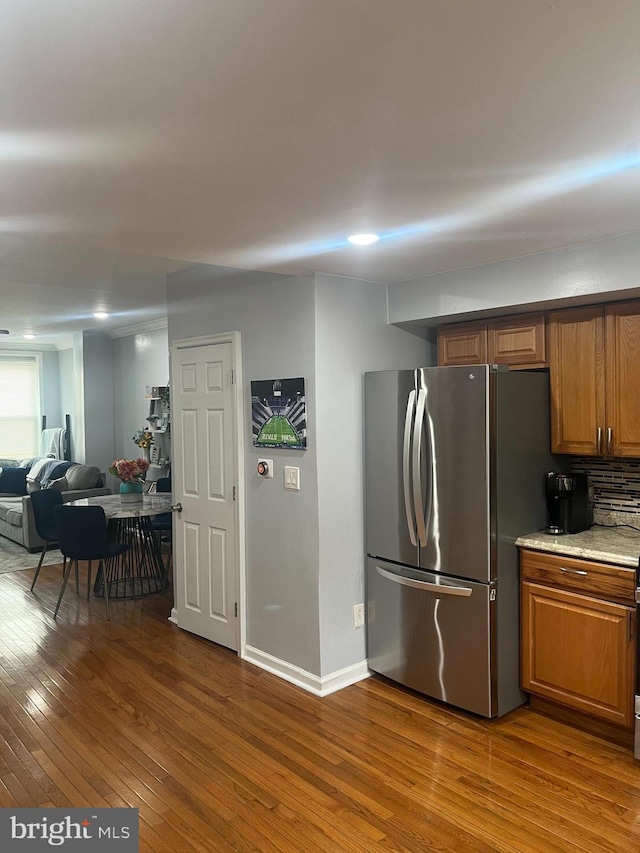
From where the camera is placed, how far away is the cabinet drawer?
2.90 metres

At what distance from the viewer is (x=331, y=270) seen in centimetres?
346

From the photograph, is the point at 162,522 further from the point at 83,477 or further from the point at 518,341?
the point at 518,341

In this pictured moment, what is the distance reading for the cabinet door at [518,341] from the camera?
11.4ft

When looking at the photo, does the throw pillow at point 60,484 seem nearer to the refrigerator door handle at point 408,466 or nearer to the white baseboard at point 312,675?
the white baseboard at point 312,675

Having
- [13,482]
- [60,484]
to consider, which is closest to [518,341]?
[60,484]

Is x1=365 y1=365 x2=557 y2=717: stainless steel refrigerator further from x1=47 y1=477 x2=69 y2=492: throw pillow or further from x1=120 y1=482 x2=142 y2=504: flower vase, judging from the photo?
x1=47 y1=477 x2=69 y2=492: throw pillow

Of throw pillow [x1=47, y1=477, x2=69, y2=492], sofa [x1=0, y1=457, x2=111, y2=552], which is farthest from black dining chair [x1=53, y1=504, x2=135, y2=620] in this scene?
throw pillow [x1=47, y1=477, x2=69, y2=492]

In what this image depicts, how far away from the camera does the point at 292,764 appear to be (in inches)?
113

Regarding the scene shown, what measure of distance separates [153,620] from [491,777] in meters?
2.87

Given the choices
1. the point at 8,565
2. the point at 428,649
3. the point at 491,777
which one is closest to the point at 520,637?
the point at 428,649

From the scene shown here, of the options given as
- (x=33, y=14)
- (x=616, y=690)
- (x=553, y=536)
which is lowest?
(x=616, y=690)

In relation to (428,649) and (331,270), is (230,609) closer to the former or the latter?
(428,649)

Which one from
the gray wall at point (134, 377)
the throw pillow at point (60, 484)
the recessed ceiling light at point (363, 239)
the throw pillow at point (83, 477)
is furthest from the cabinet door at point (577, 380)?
the throw pillow at point (60, 484)

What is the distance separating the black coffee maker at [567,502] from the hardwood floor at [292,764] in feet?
3.21
